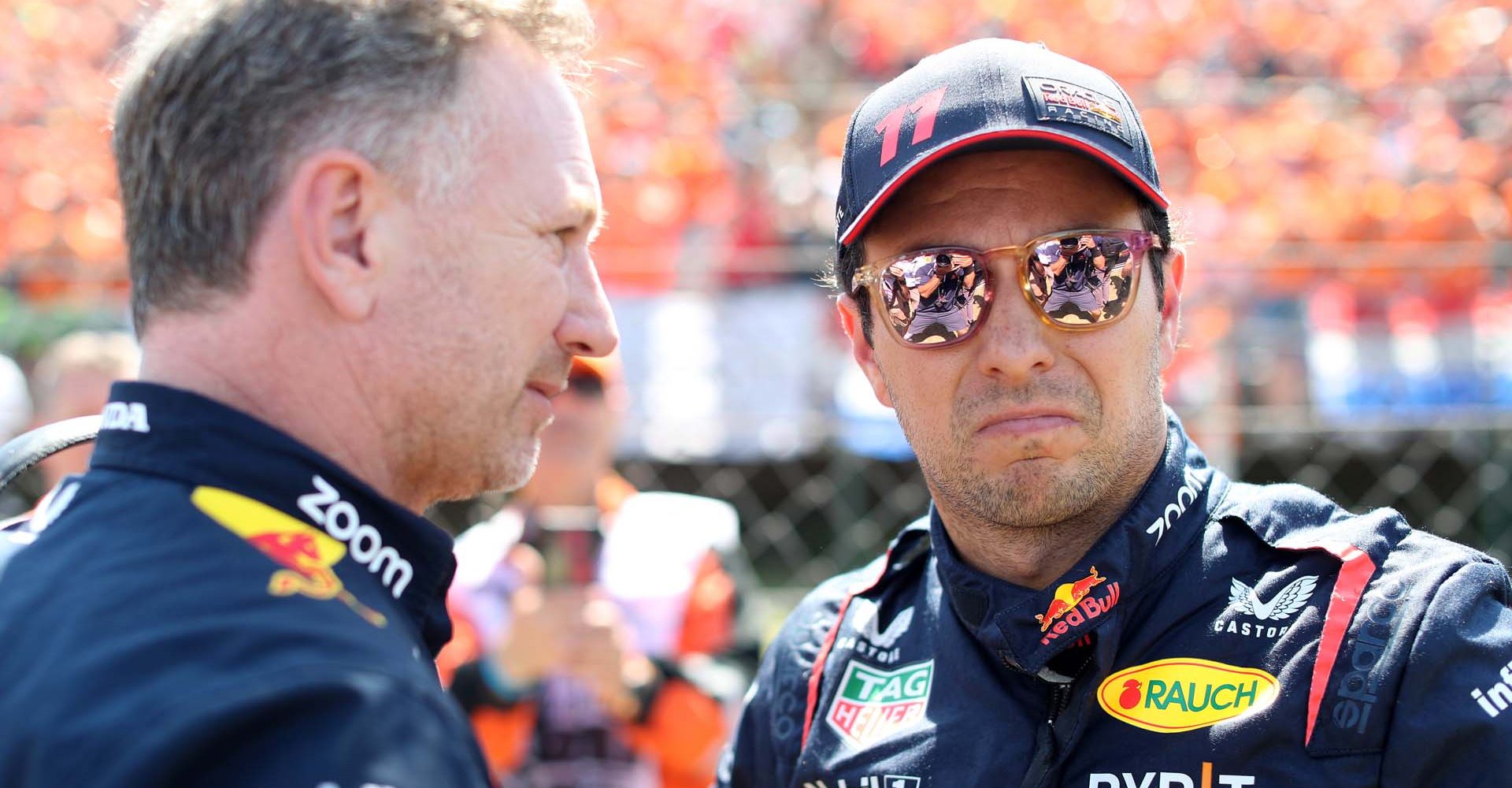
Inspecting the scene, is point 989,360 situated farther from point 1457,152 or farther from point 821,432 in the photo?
point 1457,152

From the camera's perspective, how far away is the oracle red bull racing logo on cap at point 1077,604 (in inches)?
60.3

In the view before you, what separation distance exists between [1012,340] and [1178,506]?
11.8 inches

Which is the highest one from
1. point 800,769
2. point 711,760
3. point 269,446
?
point 269,446

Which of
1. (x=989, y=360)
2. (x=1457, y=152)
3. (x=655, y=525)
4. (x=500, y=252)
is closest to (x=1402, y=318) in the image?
(x=1457, y=152)

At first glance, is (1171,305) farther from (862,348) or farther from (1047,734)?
(1047,734)

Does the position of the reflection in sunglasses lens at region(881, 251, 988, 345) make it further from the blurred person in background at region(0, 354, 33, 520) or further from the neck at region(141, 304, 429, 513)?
the blurred person in background at region(0, 354, 33, 520)

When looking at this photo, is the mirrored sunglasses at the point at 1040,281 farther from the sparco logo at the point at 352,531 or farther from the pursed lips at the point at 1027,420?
the sparco logo at the point at 352,531

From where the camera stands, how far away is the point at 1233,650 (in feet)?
4.90

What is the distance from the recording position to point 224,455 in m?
1.15

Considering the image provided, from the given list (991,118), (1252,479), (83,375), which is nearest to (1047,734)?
(991,118)

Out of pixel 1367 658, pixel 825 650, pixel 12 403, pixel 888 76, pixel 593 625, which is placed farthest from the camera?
pixel 888 76

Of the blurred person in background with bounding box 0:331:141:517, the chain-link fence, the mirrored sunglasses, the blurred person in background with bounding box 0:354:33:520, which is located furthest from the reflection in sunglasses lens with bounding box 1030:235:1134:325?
the blurred person in background with bounding box 0:354:33:520

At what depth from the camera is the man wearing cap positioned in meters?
1.40

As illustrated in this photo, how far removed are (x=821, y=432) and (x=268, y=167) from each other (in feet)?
12.2
